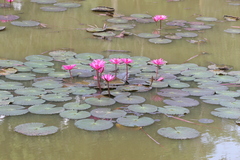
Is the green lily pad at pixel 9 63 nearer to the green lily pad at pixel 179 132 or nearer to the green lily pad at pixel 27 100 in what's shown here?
the green lily pad at pixel 27 100

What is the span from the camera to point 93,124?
2.28m

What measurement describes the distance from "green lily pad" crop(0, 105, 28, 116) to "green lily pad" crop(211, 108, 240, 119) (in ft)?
3.83

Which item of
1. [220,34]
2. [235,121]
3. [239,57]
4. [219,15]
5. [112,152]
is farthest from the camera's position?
[219,15]

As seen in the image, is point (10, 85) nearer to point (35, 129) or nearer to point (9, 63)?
point (9, 63)

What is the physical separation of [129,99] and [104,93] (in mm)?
187

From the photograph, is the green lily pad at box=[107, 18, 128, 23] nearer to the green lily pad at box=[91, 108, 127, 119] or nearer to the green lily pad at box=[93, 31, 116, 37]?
the green lily pad at box=[93, 31, 116, 37]

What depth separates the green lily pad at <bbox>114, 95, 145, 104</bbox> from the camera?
2605 millimetres

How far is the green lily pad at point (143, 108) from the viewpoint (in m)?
2.48

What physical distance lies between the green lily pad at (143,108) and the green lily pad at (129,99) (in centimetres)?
7

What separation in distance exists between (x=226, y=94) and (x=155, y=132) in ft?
2.54

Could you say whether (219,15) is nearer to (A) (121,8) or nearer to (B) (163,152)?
(A) (121,8)

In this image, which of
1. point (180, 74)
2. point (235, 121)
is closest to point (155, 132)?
point (235, 121)

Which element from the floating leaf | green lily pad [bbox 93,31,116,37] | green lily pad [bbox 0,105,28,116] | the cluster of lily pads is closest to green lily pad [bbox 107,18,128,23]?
green lily pad [bbox 93,31,116,37]

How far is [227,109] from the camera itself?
2.57 metres
